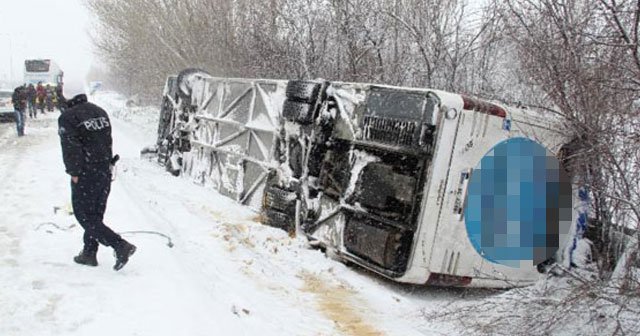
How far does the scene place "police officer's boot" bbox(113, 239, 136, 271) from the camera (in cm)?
453

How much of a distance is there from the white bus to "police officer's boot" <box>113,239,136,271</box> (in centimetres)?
3196

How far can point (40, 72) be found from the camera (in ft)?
108

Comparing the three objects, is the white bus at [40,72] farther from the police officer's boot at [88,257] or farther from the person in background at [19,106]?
the police officer's boot at [88,257]

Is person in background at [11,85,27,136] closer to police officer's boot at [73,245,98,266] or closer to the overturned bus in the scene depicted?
the overturned bus

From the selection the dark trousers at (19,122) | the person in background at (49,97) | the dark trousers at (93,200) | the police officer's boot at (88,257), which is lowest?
the person in background at (49,97)

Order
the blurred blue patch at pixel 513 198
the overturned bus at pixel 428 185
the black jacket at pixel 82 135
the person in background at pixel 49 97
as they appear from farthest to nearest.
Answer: the person in background at pixel 49 97 → the blurred blue patch at pixel 513 198 → the overturned bus at pixel 428 185 → the black jacket at pixel 82 135

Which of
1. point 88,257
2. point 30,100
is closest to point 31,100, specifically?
point 30,100

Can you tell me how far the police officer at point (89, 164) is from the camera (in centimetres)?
436

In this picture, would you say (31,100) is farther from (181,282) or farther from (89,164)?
(181,282)

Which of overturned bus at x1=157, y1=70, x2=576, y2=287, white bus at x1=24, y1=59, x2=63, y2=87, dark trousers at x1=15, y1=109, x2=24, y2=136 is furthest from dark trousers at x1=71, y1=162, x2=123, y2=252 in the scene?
white bus at x1=24, y1=59, x2=63, y2=87

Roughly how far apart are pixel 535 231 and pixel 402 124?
1.81 m

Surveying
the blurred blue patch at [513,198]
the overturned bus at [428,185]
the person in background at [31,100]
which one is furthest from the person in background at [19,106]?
the blurred blue patch at [513,198]

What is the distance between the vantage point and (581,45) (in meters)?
4.31

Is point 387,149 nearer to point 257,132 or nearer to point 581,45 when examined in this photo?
point 581,45
